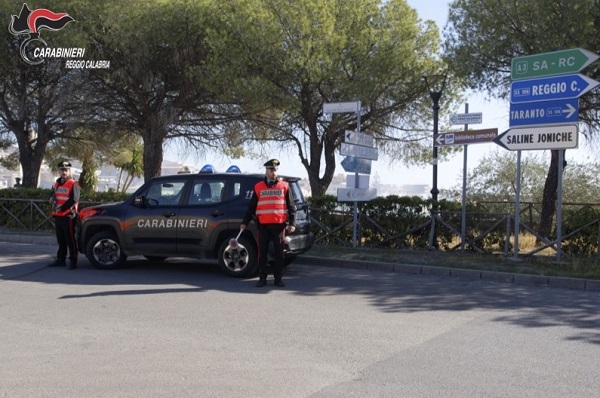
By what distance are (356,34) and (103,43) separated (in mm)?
7815

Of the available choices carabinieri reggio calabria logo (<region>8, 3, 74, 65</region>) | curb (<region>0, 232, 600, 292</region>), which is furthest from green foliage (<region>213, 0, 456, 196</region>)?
curb (<region>0, 232, 600, 292</region>)

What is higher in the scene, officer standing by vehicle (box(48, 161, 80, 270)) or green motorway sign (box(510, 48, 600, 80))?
green motorway sign (box(510, 48, 600, 80))

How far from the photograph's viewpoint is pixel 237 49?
17266 mm

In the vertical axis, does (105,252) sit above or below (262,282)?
above

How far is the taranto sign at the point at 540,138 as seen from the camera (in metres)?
10.7

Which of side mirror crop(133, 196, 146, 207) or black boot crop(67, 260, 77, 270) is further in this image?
black boot crop(67, 260, 77, 270)

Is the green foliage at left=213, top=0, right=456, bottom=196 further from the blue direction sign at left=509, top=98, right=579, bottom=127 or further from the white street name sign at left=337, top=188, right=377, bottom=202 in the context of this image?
the blue direction sign at left=509, top=98, right=579, bottom=127

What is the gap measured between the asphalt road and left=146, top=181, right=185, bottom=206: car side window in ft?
4.21

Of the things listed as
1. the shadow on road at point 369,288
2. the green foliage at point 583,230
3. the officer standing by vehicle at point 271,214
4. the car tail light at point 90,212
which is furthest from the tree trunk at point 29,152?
the green foliage at point 583,230

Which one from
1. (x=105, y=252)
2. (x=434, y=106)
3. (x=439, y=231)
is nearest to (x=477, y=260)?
(x=439, y=231)

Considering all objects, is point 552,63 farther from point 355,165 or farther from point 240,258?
point 240,258

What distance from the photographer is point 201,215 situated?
9945mm

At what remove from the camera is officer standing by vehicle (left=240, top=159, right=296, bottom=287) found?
891cm

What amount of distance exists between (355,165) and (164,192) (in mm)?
4323
